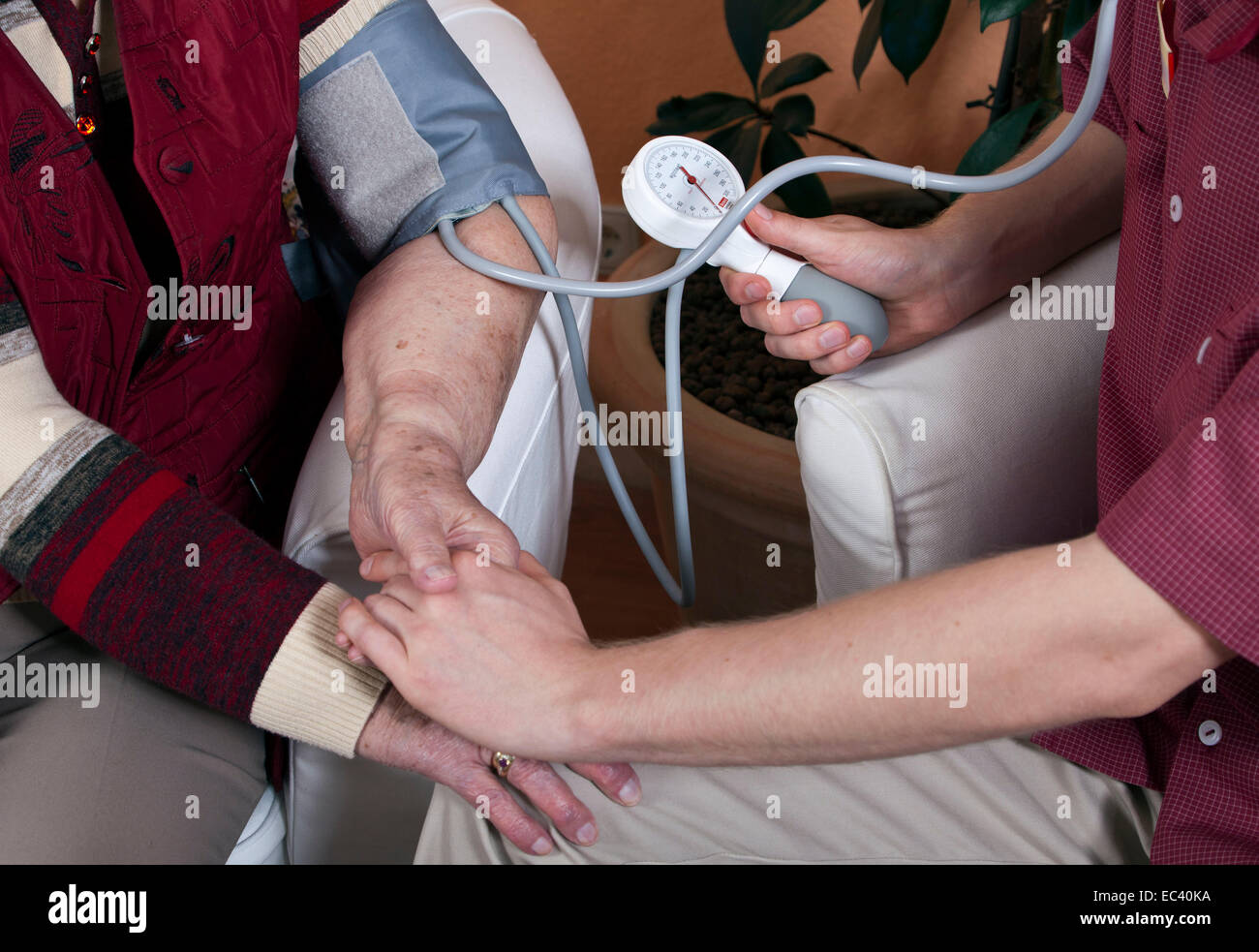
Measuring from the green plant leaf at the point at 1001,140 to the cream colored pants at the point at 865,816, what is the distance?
720 millimetres

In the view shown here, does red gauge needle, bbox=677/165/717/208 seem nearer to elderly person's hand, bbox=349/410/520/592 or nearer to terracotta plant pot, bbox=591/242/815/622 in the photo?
elderly person's hand, bbox=349/410/520/592

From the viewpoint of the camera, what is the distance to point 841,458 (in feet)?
2.56

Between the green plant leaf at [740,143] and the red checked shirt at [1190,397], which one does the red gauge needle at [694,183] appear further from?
the green plant leaf at [740,143]

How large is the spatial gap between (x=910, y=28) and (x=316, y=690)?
96cm

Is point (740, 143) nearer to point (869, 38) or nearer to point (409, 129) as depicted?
point (869, 38)

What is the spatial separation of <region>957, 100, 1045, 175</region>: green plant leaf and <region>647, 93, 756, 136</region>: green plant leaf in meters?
0.30

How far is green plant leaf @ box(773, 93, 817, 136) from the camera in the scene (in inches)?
53.7

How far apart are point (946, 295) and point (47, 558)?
0.68 m

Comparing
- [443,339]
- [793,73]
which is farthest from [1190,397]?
[793,73]

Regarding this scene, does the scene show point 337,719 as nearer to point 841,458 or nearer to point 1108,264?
point 841,458

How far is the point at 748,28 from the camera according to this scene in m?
1.30

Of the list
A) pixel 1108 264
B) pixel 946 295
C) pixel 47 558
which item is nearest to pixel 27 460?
pixel 47 558

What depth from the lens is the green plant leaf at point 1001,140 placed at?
1.22 m
